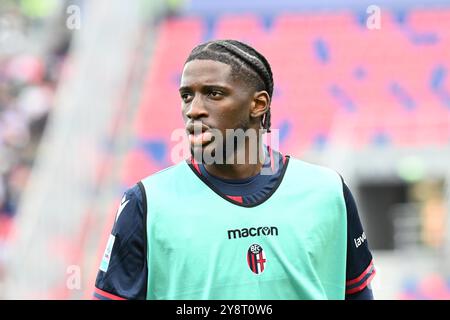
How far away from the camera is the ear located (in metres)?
2.72

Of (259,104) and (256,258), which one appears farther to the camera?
(259,104)

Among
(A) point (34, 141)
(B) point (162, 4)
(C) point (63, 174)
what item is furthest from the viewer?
(B) point (162, 4)

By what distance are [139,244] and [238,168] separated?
1.22 ft

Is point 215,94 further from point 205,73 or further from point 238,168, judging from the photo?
point 238,168

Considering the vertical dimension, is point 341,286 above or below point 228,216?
below

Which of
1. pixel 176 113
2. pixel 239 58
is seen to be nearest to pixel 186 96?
pixel 239 58

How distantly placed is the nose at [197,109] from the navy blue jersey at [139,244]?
19 cm

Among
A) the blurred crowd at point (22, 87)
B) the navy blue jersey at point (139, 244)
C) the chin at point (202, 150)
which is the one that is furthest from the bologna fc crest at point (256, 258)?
the blurred crowd at point (22, 87)

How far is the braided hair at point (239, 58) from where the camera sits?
104 inches

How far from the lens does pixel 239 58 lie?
8.75ft

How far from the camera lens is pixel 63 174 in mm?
9492
